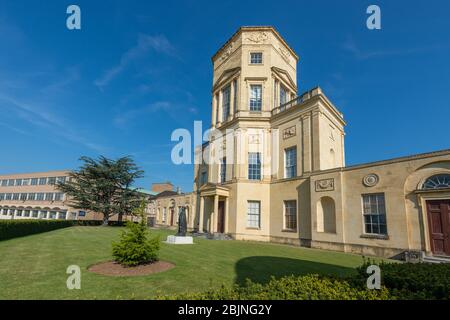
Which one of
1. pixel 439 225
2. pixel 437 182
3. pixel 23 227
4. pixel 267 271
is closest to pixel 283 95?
pixel 437 182

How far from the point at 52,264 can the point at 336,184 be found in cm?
1595

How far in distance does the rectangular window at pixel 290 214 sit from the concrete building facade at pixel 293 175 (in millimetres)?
81

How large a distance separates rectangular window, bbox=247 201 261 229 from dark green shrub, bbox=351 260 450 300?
17236 millimetres

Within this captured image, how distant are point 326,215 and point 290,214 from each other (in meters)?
3.30

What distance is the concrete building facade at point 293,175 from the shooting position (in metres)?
13.2

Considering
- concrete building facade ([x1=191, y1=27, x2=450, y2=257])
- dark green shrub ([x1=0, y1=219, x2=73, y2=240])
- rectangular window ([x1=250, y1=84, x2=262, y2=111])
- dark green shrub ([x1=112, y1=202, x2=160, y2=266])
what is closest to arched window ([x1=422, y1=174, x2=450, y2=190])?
concrete building facade ([x1=191, y1=27, x2=450, y2=257])

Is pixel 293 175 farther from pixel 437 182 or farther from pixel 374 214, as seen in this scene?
pixel 437 182

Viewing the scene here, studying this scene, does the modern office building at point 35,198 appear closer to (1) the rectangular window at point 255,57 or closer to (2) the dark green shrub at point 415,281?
(1) the rectangular window at point 255,57

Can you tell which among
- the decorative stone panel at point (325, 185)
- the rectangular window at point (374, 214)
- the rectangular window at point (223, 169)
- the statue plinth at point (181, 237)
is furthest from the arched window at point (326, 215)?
the rectangular window at point (223, 169)

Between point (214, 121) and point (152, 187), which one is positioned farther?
point (152, 187)

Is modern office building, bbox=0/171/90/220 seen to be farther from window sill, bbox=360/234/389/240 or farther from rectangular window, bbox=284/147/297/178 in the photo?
window sill, bbox=360/234/389/240
